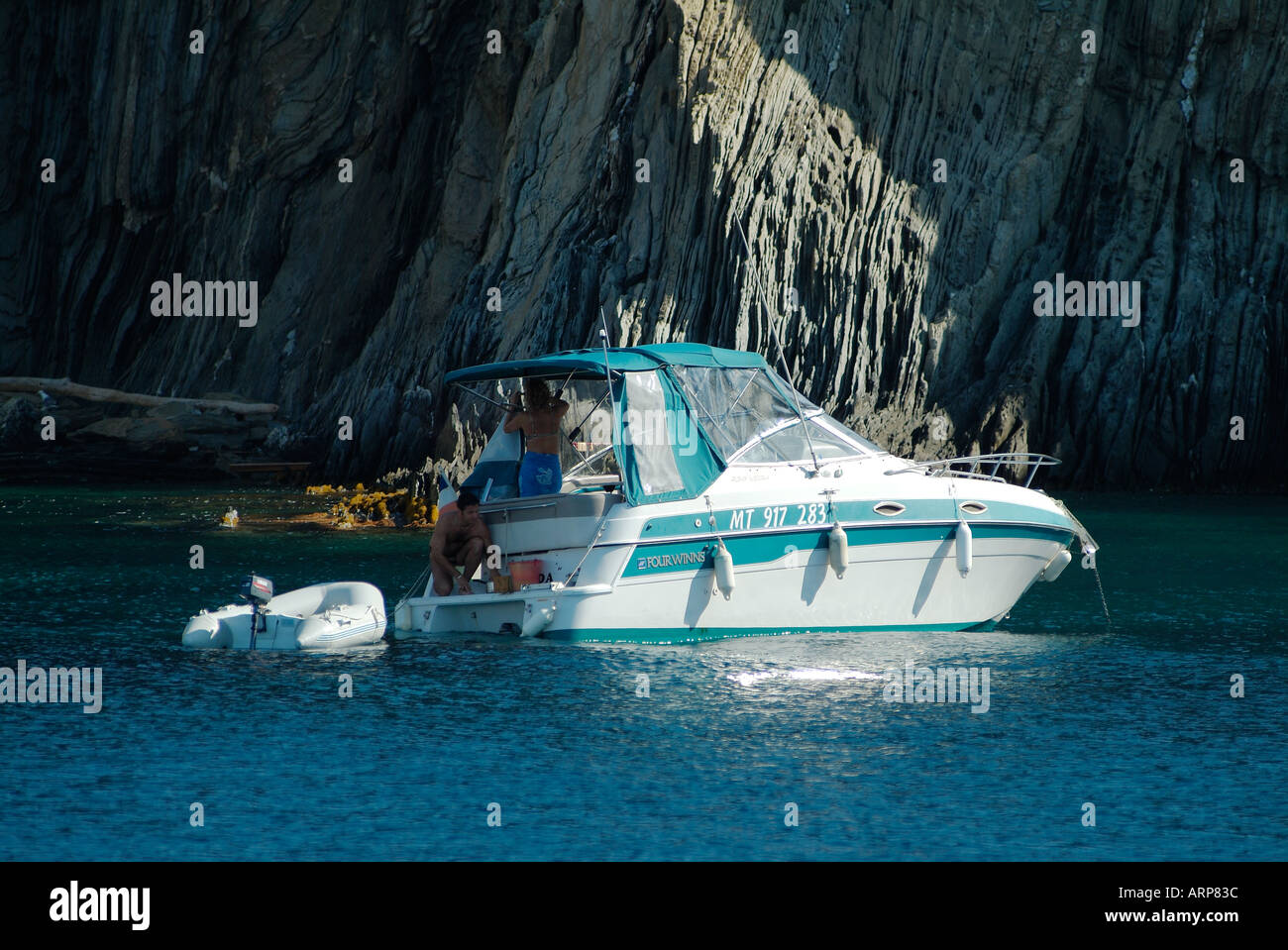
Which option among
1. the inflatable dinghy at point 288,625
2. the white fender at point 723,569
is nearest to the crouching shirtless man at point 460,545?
the inflatable dinghy at point 288,625

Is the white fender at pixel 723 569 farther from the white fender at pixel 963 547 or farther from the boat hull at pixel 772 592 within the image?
the white fender at pixel 963 547

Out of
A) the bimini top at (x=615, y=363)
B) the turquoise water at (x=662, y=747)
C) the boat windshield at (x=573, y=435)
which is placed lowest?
the turquoise water at (x=662, y=747)

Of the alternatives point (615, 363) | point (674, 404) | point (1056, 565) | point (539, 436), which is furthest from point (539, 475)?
point (1056, 565)

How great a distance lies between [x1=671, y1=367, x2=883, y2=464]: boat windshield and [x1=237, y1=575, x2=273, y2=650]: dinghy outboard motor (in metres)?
5.04

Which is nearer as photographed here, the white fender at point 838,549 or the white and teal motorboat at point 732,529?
the white and teal motorboat at point 732,529

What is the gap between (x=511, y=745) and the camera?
12695 millimetres

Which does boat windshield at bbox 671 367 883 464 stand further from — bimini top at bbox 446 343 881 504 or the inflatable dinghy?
the inflatable dinghy

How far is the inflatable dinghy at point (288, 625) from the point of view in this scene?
652 inches

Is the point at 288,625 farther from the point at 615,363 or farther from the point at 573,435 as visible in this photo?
the point at 615,363

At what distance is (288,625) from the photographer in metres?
16.7

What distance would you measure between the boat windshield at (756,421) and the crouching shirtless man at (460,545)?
108 inches

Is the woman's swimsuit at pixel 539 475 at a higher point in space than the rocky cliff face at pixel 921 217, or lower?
lower

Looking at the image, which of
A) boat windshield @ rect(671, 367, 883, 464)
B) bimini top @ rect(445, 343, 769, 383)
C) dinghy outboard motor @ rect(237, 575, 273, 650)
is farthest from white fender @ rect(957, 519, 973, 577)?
dinghy outboard motor @ rect(237, 575, 273, 650)
